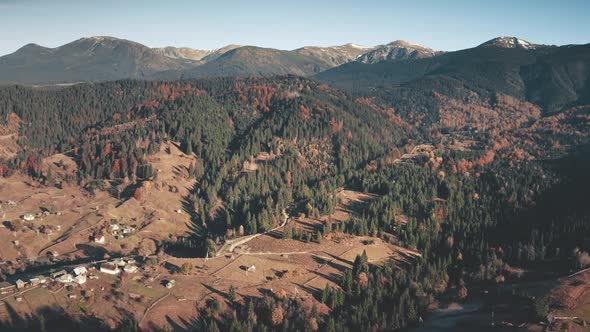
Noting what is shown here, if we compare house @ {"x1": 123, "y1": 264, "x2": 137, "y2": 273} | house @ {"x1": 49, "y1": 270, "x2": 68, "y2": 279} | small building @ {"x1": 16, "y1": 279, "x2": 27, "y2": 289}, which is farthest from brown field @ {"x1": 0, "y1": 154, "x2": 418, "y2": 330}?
house @ {"x1": 49, "y1": 270, "x2": 68, "y2": 279}

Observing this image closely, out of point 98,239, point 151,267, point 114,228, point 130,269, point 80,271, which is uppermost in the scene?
point 80,271

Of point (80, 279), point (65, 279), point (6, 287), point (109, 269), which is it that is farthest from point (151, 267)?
point (6, 287)

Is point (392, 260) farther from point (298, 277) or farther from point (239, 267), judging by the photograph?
point (239, 267)

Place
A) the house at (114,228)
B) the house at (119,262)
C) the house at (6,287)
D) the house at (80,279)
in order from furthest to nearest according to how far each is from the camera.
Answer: the house at (114,228) < the house at (119,262) < the house at (80,279) < the house at (6,287)

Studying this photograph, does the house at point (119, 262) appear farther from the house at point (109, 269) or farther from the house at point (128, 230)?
→ the house at point (128, 230)

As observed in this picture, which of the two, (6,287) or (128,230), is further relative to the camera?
(128,230)

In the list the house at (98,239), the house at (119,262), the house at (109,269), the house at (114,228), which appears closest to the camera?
the house at (109,269)

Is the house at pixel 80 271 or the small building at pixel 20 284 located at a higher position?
the house at pixel 80 271

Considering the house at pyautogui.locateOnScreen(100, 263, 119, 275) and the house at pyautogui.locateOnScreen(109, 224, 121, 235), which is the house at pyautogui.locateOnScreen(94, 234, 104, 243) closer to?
the house at pyautogui.locateOnScreen(109, 224, 121, 235)

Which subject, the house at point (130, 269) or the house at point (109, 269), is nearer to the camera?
the house at point (109, 269)

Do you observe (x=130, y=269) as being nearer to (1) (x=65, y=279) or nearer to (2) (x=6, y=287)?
(1) (x=65, y=279)

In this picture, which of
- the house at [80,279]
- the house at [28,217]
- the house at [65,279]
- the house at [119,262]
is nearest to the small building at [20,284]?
the house at [65,279]
